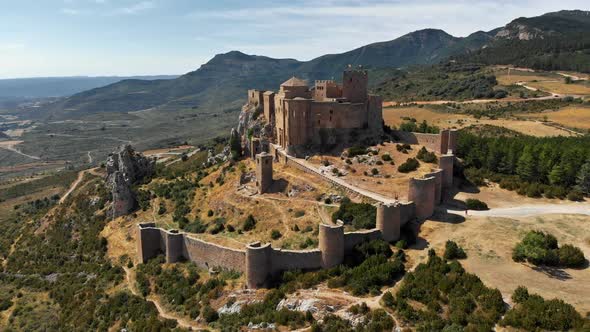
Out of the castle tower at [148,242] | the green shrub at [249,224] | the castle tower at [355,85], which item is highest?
the castle tower at [355,85]

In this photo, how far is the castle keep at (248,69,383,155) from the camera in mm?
46594

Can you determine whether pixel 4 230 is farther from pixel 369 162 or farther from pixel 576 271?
pixel 576 271

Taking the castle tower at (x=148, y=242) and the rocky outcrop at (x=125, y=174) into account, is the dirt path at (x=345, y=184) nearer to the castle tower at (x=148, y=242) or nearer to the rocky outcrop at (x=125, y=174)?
the castle tower at (x=148, y=242)

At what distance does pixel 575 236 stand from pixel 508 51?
13301 centimetres

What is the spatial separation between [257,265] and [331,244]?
195 inches

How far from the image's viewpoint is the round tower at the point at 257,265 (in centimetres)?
3028

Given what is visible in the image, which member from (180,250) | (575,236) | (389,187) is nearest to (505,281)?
(575,236)

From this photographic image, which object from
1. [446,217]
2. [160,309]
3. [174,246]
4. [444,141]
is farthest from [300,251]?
[444,141]

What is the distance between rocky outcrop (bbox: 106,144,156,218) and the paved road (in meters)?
33.9

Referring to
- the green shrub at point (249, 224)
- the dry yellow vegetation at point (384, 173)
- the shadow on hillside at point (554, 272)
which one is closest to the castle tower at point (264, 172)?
the green shrub at point (249, 224)

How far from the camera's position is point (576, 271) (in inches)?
1064

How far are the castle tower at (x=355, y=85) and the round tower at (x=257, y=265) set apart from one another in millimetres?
22467

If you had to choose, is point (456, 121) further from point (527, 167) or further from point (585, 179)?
point (585, 179)

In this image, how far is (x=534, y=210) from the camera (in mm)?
35438
